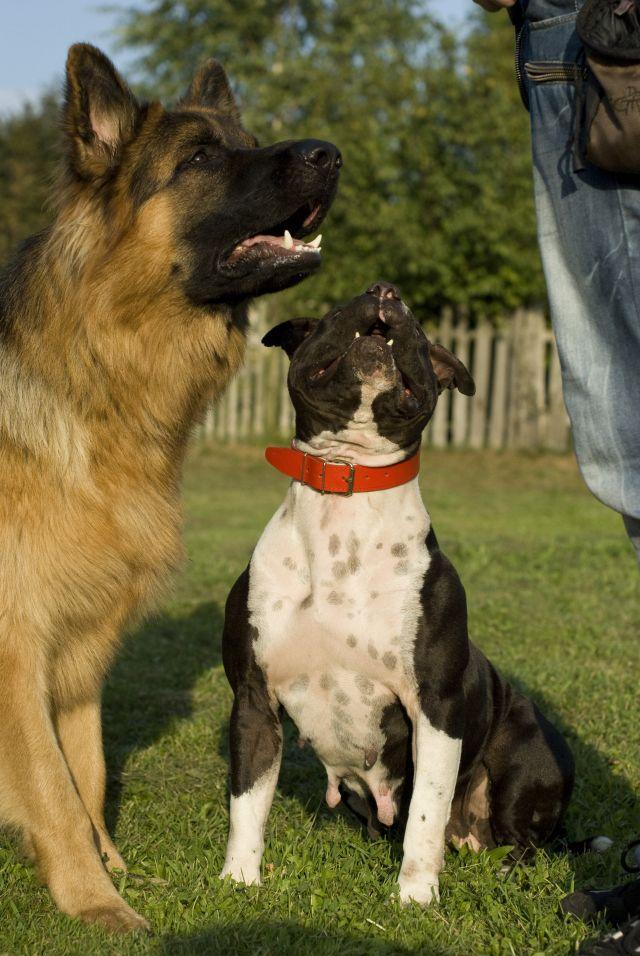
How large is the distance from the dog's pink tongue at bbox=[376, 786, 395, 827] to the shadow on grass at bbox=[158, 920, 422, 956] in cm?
65

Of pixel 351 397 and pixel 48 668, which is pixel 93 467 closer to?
pixel 48 668

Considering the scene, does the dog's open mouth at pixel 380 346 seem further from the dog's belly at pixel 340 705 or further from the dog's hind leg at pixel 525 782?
the dog's hind leg at pixel 525 782

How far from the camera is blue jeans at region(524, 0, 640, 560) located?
2648mm

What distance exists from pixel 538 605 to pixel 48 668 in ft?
17.2

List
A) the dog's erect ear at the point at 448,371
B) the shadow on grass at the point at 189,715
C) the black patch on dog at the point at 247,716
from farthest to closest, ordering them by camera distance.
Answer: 1. the shadow on grass at the point at 189,715
2. the dog's erect ear at the point at 448,371
3. the black patch on dog at the point at 247,716

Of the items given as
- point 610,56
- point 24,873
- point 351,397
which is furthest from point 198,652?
point 610,56

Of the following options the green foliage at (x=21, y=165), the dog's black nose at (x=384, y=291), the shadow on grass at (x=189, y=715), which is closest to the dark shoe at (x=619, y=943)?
the shadow on grass at (x=189, y=715)

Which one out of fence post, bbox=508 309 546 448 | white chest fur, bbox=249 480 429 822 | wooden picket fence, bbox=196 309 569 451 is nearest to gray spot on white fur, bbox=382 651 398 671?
white chest fur, bbox=249 480 429 822

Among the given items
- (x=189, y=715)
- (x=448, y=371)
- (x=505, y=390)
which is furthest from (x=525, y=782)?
(x=505, y=390)

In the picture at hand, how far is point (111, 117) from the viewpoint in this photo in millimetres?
3738

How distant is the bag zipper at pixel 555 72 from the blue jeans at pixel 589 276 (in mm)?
11

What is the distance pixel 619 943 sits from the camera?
8.96 ft

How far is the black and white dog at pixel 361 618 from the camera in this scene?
10.8ft

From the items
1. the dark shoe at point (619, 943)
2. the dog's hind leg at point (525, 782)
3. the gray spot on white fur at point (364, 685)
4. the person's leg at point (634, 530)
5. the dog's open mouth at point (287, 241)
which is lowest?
the dog's hind leg at point (525, 782)
